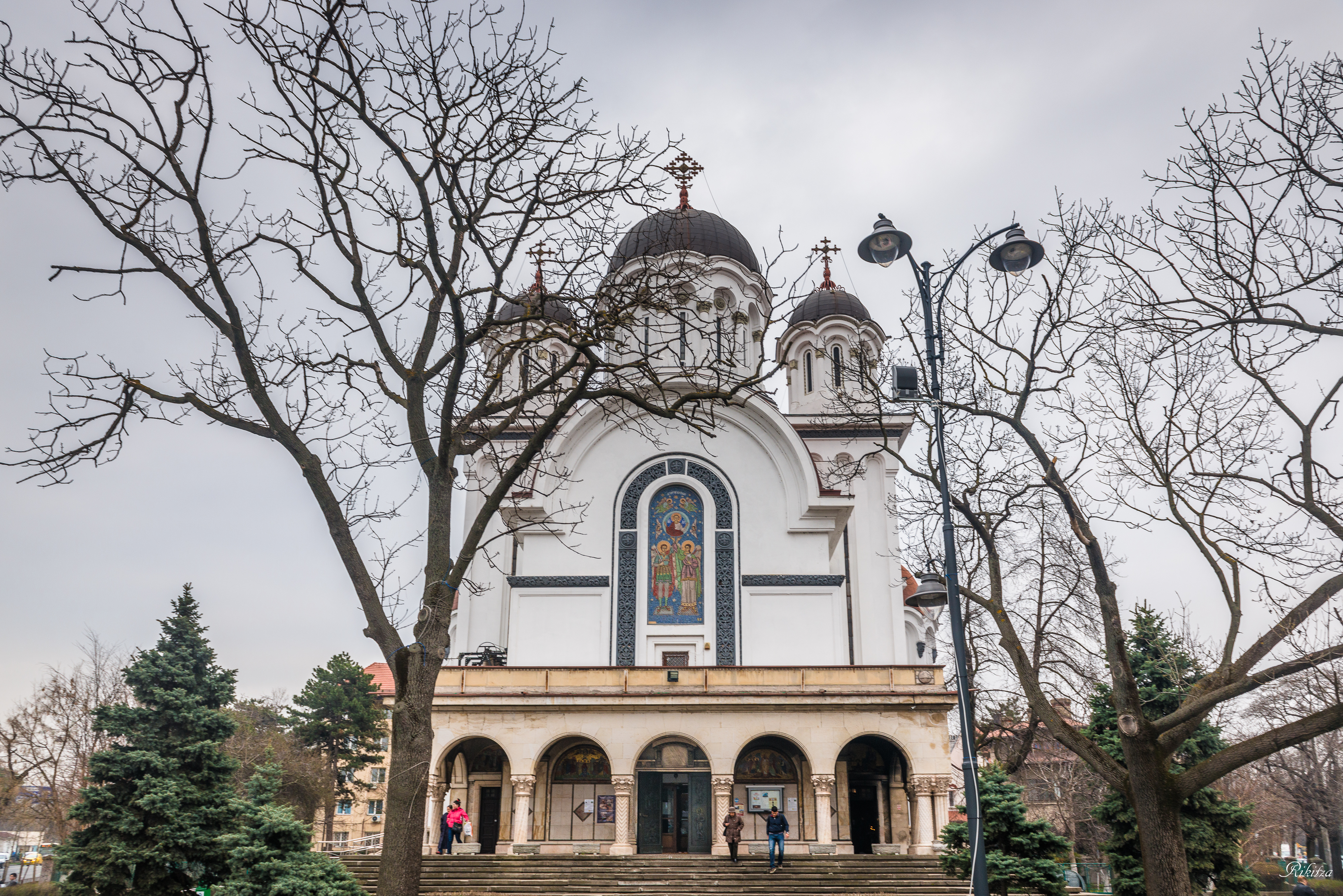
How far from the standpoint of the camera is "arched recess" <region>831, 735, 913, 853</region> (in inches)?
831

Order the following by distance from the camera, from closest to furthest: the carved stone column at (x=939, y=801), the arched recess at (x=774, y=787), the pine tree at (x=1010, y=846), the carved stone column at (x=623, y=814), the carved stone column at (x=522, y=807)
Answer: the pine tree at (x=1010, y=846), the carved stone column at (x=623, y=814), the carved stone column at (x=939, y=801), the carved stone column at (x=522, y=807), the arched recess at (x=774, y=787)

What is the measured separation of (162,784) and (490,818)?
7.97 m

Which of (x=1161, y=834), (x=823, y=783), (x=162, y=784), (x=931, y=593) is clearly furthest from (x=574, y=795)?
(x=1161, y=834)

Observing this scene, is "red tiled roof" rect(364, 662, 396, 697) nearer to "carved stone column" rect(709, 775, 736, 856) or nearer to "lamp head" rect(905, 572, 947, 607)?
"carved stone column" rect(709, 775, 736, 856)

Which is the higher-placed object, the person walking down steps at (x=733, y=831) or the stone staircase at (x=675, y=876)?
the person walking down steps at (x=733, y=831)

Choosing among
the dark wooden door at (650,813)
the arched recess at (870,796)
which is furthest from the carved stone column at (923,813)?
the dark wooden door at (650,813)

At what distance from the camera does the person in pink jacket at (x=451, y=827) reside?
1938 cm

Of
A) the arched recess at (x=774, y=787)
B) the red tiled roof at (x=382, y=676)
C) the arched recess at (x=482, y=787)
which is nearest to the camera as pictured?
the arched recess at (x=774, y=787)

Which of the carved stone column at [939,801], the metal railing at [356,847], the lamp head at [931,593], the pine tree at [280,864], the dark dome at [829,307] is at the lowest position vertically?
the metal railing at [356,847]

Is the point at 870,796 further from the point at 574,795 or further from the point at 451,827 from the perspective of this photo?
the point at 451,827

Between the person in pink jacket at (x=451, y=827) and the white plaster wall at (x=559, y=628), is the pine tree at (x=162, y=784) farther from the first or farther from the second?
the white plaster wall at (x=559, y=628)

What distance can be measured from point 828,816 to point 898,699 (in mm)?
2733

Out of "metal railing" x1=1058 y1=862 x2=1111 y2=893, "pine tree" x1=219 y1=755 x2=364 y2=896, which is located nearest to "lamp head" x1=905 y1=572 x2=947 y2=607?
"pine tree" x1=219 y1=755 x2=364 y2=896

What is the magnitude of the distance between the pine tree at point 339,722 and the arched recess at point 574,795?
673 inches
